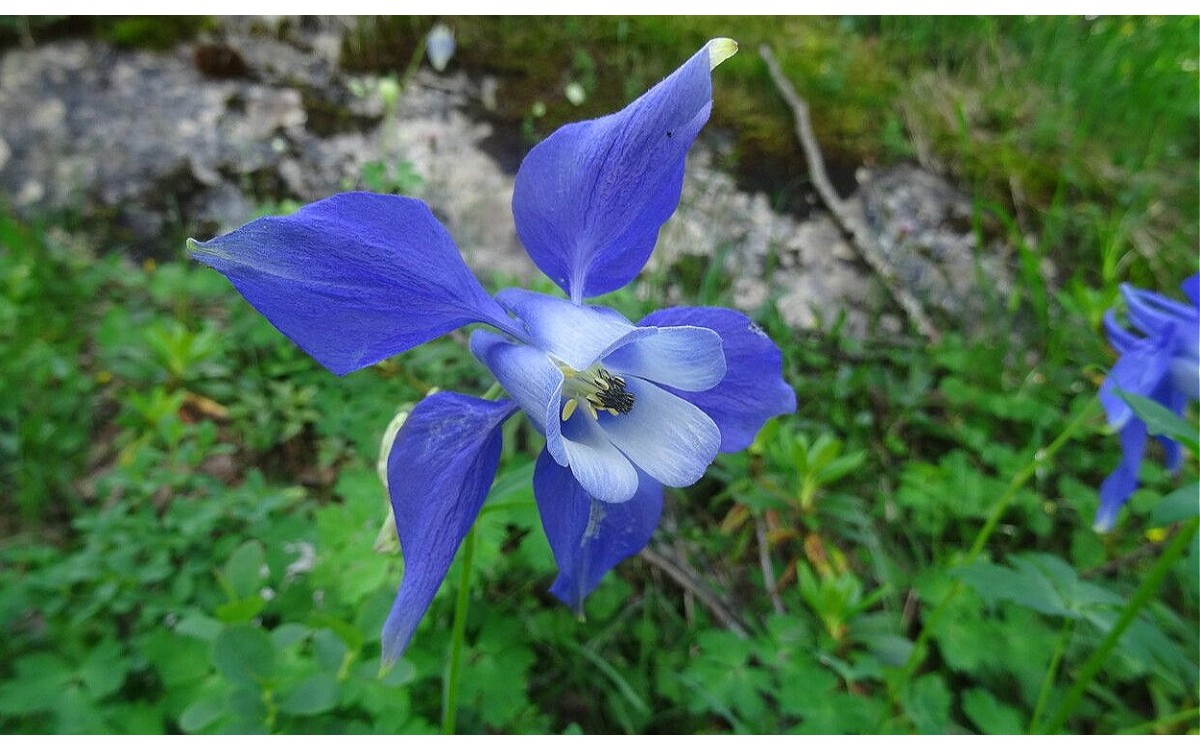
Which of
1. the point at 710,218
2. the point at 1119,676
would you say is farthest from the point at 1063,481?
the point at 710,218

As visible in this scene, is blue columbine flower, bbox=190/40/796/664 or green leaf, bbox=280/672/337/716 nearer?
blue columbine flower, bbox=190/40/796/664

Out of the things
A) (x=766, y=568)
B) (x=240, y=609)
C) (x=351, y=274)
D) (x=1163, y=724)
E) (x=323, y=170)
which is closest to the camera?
(x=351, y=274)

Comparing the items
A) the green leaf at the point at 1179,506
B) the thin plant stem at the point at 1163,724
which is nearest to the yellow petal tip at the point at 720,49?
the green leaf at the point at 1179,506

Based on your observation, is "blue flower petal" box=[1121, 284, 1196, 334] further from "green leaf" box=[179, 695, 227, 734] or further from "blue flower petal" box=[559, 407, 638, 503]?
"green leaf" box=[179, 695, 227, 734]

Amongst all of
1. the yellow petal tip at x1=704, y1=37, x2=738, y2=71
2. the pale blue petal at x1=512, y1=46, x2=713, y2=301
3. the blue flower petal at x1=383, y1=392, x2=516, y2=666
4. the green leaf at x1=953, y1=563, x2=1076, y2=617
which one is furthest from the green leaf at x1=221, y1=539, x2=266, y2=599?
the green leaf at x1=953, y1=563, x2=1076, y2=617

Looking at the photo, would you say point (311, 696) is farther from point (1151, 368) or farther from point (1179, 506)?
point (1151, 368)

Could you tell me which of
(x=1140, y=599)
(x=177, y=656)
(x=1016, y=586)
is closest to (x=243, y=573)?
(x=177, y=656)
